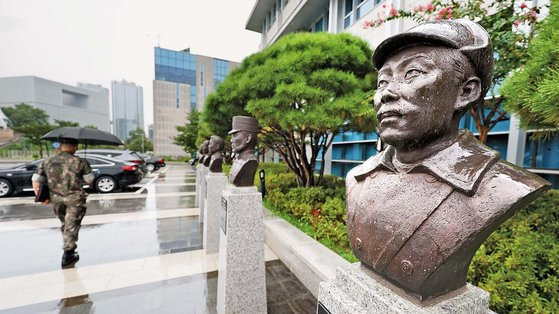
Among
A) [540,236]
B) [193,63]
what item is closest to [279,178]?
[540,236]

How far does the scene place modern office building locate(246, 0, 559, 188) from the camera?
530 centimetres

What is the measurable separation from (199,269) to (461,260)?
387 cm

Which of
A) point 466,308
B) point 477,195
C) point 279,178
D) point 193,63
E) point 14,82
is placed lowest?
point 279,178

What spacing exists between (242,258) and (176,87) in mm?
46351

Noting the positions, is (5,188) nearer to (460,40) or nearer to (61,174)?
(61,174)

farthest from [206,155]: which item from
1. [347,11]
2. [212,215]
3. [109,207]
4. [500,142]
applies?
[347,11]

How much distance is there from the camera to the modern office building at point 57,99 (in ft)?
178

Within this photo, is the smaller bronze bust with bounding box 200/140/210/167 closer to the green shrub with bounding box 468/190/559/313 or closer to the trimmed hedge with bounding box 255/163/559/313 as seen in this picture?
the trimmed hedge with bounding box 255/163/559/313

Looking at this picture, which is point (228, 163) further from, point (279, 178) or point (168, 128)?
point (168, 128)

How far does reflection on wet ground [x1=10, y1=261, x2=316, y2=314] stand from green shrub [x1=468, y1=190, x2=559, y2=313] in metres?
1.85

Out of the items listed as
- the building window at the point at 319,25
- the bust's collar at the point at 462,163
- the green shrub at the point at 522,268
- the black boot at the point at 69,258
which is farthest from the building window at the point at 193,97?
the bust's collar at the point at 462,163

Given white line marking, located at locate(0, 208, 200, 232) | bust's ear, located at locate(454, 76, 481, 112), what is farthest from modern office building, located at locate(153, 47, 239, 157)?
bust's ear, located at locate(454, 76, 481, 112)

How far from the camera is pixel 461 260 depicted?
3.60 feet

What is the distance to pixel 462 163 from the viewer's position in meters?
1.04
